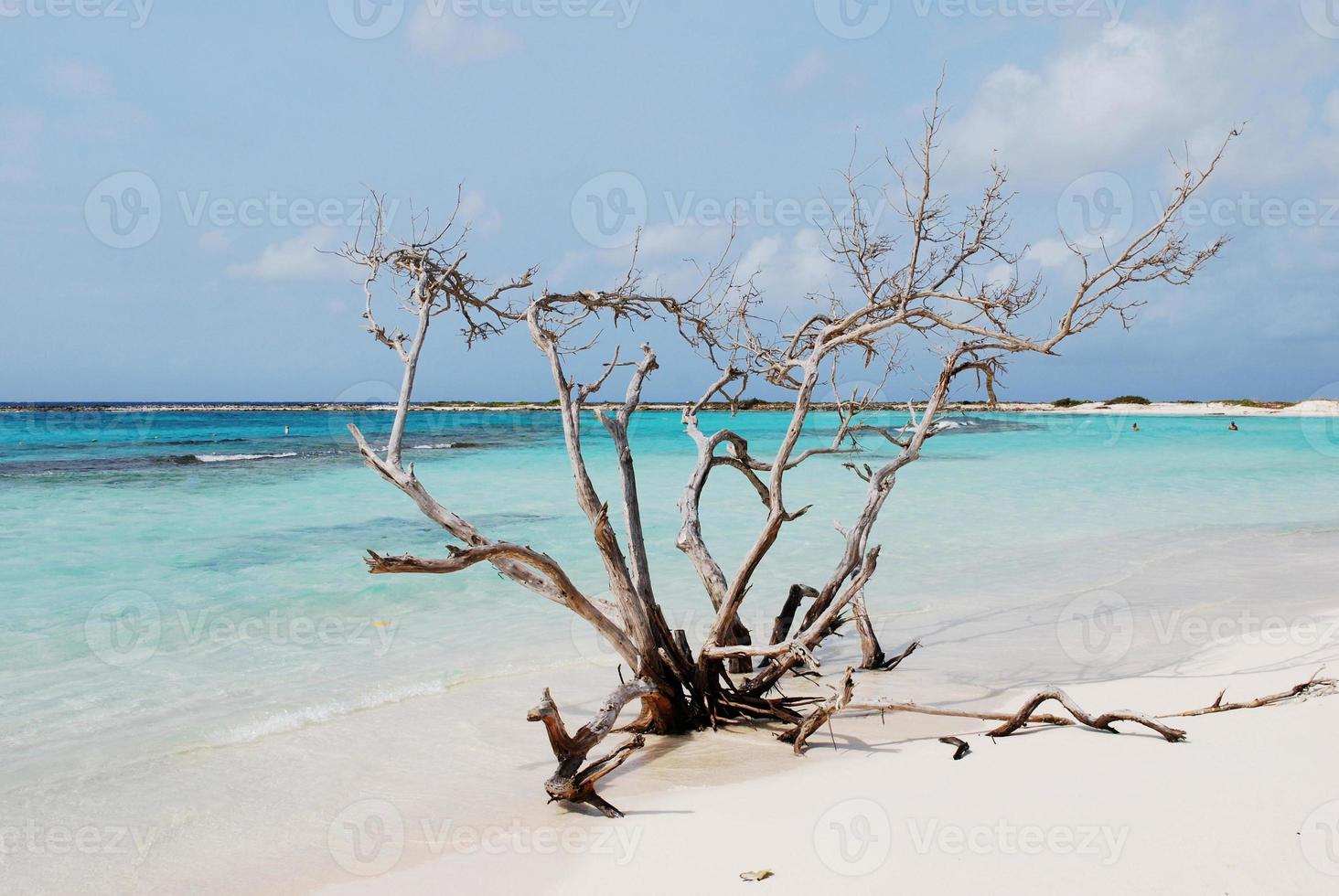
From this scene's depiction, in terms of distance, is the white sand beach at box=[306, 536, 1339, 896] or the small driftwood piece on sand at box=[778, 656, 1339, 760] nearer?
the white sand beach at box=[306, 536, 1339, 896]

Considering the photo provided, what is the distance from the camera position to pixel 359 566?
1028 cm

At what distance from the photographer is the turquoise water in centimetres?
546

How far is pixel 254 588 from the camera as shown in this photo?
8.98 m

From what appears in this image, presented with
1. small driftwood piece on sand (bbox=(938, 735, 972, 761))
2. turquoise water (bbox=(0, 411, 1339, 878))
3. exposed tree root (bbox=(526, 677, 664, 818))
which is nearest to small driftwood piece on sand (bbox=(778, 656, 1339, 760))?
small driftwood piece on sand (bbox=(938, 735, 972, 761))

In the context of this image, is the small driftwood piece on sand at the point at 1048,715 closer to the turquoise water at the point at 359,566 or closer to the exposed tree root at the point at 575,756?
the exposed tree root at the point at 575,756

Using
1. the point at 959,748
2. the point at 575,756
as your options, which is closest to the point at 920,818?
the point at 959,748

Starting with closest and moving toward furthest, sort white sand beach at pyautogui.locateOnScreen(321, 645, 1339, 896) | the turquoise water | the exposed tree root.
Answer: white sand beach at pyautogui.locateOnScreen(321, 645, 1339, 896) → the exposed tree root → the turquoise water

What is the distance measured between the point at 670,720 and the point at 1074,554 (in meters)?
8.50

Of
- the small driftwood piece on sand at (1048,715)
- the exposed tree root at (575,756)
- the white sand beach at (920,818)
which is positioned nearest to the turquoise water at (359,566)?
the small driftwood piece on sand at (1048,715)

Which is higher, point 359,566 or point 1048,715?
point 1048,715

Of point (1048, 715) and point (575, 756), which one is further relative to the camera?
point (1048, 715)

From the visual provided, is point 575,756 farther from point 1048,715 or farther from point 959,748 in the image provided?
point 1048,715

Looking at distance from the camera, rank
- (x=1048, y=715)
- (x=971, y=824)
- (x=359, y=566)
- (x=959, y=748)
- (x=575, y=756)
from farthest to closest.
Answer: (x=359, y=566)
(x=1048, y=715)
(x=959, y=748)
(x=575, y=756)
(x=971, y=824)

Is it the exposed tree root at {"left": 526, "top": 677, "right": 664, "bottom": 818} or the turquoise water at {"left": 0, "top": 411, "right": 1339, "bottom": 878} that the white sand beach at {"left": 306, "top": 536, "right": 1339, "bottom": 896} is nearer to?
the exposed tree root at {"left": 526, "top": 677, "right": 664, "bottom": 818}
